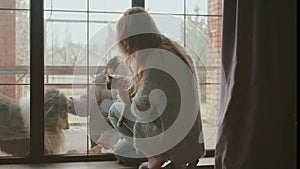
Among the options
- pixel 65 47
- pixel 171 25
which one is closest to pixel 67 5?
pixel 65 47

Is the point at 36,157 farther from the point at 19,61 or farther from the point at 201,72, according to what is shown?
the point at 201,72

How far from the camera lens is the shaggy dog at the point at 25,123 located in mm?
3049

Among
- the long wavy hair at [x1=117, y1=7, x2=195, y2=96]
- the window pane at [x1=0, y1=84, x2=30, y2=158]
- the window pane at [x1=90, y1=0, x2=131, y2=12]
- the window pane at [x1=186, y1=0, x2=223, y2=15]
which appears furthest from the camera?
the window pane at [x1=186, y1=0, x2=223, y2=15]

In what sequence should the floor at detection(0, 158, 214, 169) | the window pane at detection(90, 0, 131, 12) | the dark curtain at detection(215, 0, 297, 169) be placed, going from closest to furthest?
the dark curtain at detection(215, 0, 297, 169) → the floor at detection(0, 158, 214, 169) → the window pane at detection(90, 0, 131, 12)

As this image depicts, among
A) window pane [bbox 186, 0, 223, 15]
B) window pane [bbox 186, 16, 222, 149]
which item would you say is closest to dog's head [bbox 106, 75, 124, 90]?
window pane [bbox 186, 16, 222, 149]

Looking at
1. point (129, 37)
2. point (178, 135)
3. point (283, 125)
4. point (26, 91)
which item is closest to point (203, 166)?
point (178, 135)

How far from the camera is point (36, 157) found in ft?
10.0

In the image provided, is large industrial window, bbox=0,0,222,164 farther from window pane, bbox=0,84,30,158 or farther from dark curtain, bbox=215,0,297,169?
dark curtain, bbox=215,0,297,169

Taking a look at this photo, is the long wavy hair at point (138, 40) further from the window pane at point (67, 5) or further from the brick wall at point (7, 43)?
the brick wall at point (7, 43)

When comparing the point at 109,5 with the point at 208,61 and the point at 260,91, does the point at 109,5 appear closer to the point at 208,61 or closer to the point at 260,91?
the point at 208,61

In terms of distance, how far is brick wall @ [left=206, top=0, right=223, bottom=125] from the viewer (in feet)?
10.9

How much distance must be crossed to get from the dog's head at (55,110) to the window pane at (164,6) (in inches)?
34.7

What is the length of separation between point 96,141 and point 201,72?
0.92 meters

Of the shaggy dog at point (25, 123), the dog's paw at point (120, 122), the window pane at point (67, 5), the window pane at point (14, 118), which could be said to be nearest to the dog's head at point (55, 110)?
the shaggy dog at point (25, 123)
